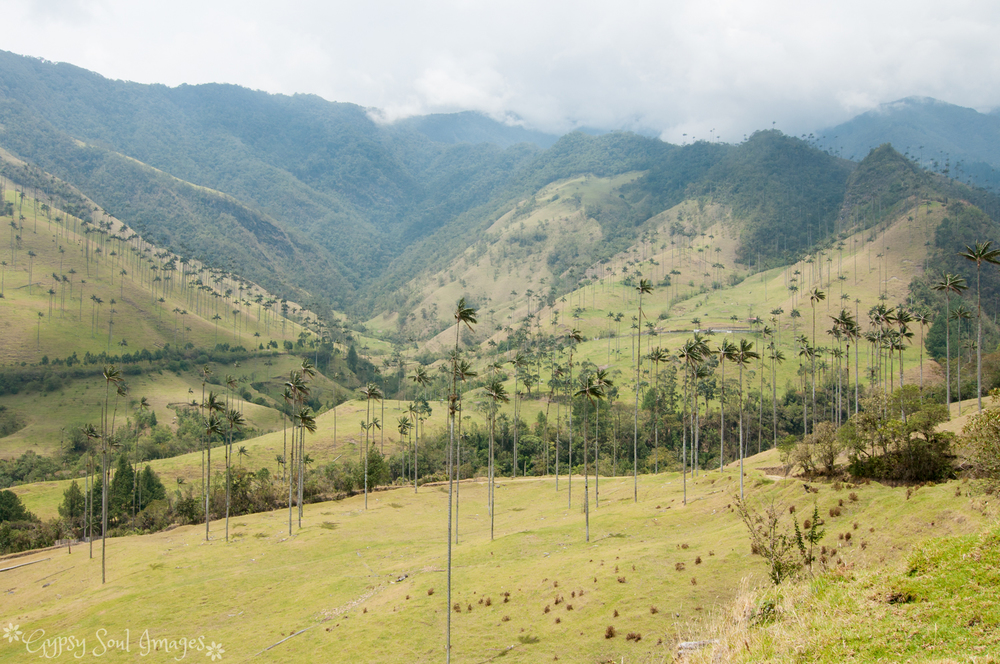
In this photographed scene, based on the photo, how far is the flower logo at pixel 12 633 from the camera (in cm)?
4559

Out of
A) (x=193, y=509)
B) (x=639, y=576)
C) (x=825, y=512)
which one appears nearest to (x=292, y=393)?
(x=193, y=509)

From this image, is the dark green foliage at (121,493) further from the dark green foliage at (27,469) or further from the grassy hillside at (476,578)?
the dark green foliage at (27,469)

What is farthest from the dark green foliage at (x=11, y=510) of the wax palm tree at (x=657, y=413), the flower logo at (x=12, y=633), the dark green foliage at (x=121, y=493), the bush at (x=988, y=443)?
the bush at (x=988, y=443)

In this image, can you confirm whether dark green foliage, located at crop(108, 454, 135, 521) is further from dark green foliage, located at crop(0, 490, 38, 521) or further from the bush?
the bush

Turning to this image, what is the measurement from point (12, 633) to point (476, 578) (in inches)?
1542

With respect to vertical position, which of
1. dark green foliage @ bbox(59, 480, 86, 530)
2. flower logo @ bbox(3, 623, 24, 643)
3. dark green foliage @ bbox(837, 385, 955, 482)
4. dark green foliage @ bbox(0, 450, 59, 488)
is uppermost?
dark green foliage @ bbox(837, 385, 955, 482)

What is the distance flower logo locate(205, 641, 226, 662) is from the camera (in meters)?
37.2

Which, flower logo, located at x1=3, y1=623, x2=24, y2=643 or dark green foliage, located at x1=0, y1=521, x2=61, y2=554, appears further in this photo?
dark green foliage, located at x1=0, y1=521, x2=61, y2=554

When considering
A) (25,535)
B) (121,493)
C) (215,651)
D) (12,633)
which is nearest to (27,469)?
(121,493)

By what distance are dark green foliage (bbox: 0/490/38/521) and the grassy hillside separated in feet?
54.9

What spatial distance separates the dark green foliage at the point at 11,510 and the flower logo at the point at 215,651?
230ft

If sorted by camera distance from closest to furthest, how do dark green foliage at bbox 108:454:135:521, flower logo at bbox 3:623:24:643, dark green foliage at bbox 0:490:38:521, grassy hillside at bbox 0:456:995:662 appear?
grassy hillside at bbox 0:456:995:662
flower logo at bbox 3:623:24:643
dark green foliage at bbox 0:490:38:521
dark green foliage at bbox 108:454:135:521

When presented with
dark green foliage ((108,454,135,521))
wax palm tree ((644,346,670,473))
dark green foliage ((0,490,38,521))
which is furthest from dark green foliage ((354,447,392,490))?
wax palm tree ((644,346,670,473))

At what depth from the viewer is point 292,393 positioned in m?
75.6
